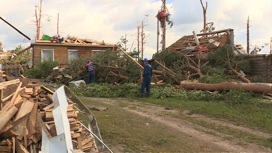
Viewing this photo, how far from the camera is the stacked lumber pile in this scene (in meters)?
5.39

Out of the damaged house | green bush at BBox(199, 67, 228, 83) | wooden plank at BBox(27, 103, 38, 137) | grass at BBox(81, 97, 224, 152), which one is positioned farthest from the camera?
the damaged house

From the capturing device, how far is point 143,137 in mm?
7934

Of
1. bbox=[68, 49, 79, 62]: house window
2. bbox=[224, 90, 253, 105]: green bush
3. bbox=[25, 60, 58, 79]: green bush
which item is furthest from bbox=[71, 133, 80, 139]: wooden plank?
bbox=[68, 49, 79, 62]: house window

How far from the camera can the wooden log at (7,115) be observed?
5384mm

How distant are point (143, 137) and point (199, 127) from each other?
194 centimetres

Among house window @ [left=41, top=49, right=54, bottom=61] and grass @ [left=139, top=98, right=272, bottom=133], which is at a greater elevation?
house window @ [left=41, top=49, right=54, bottom=61]

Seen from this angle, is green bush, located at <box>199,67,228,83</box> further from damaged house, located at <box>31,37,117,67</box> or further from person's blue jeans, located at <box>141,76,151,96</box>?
damaged house, located at <box>31,37,117,67</box>

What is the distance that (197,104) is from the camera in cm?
1210

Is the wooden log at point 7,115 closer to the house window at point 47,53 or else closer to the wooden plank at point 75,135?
the wooden plank at point 75,135

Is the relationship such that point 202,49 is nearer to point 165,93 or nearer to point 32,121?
point 165,93

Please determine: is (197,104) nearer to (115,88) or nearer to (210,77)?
(210,77)

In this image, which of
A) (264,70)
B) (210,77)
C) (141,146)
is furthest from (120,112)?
(264,70)

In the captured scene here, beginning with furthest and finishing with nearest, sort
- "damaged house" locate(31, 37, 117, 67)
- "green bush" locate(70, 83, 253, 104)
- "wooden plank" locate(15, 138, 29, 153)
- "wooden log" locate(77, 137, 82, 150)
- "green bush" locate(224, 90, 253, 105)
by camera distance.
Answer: "damaged house" locate(31, 37, 117, 67), "green bush" locate(70, 83, 253, 104), "green bush" locate(224, 90, 253, 105), "wooden log" locate(77, 137, 82, 150), "wooden plank" locate(15, 138, 29, 153)

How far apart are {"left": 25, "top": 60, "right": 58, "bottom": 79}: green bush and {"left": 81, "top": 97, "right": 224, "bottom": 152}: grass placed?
1403 centimetres
